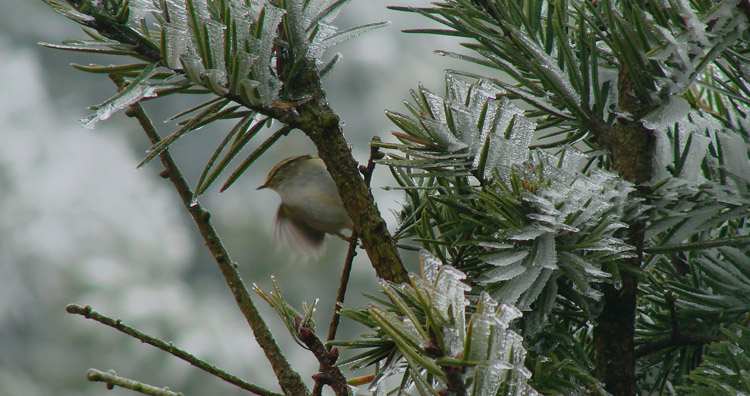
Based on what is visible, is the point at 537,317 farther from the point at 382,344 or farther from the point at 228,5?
the point at 228,5

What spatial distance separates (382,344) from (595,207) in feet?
0.41

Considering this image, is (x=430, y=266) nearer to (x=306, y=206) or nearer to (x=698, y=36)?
(x=698, y=36)

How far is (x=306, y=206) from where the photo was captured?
41.0 inches

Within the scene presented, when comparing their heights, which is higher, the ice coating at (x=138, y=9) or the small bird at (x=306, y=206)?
the ice coating at (x=138, y=9)

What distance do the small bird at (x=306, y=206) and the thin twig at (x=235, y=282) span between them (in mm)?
548

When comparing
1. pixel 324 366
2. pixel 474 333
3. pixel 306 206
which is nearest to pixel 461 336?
pixel 474 333

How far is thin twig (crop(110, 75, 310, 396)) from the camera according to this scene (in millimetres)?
362

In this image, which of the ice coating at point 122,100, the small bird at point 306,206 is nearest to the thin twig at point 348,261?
the ice coating at point 122,100

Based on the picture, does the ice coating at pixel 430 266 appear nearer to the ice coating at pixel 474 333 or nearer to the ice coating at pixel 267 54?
the ice coating at pixel 474 333

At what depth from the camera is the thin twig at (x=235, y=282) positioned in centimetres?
36

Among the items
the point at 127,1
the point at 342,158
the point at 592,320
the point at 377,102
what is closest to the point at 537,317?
the point at 592,320

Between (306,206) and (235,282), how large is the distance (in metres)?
0.65

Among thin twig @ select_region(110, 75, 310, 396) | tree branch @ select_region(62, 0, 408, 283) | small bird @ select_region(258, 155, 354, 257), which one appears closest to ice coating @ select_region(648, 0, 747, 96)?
tree branch @ select_region(62, 0, 408, 283)

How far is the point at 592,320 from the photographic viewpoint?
0.31 m
